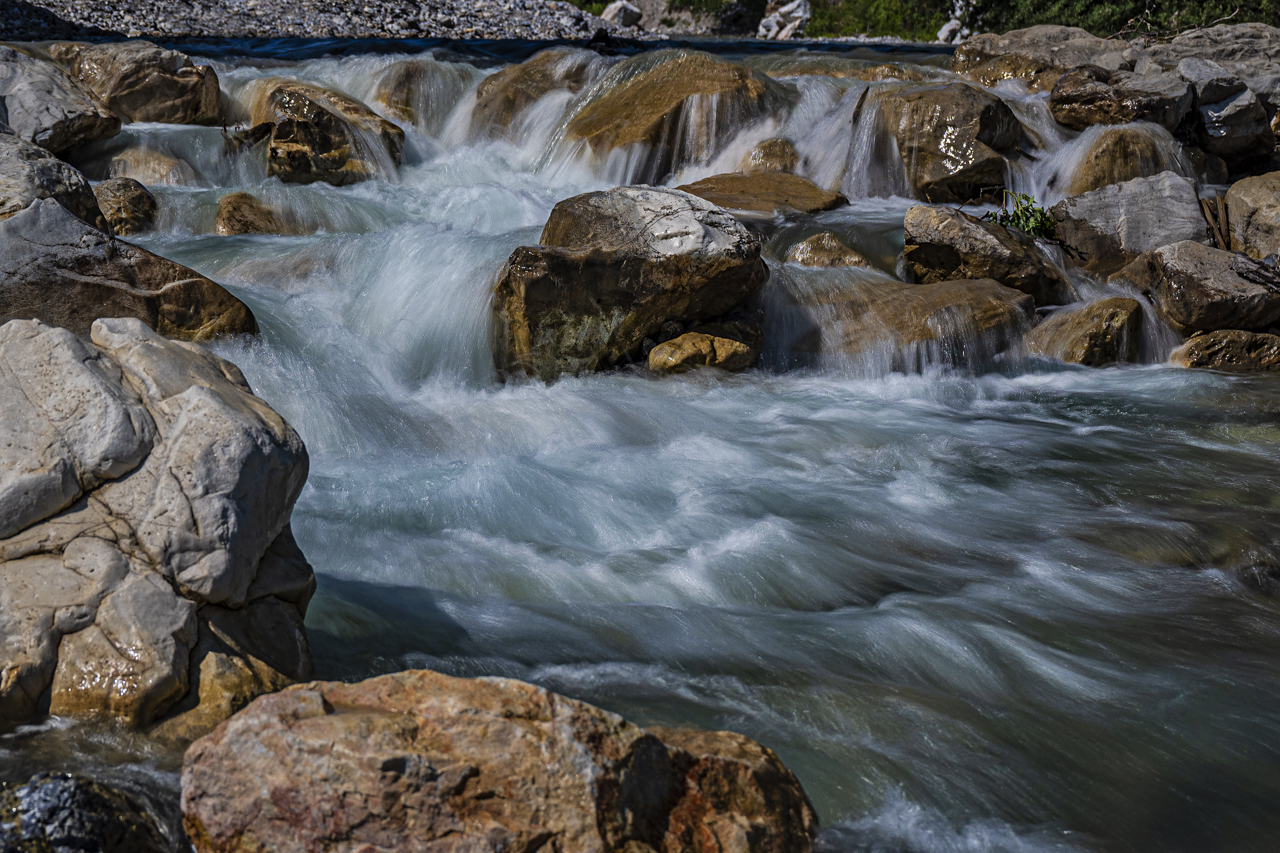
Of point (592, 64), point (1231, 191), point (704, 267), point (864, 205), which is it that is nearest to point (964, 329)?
point (704, 267)

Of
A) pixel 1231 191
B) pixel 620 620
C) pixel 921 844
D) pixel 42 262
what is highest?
pixel 1231 191

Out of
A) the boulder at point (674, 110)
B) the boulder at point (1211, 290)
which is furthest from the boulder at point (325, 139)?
the boulder at point (1211, 290)

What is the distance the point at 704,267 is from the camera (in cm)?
707

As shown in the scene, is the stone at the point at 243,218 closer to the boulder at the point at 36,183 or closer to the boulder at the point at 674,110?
the boulder at the point at 36,183

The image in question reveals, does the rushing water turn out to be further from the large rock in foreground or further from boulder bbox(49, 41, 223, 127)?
boulder bbox(49, 41, 223, 127)

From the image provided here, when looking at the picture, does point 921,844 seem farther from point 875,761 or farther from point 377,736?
point 377,736

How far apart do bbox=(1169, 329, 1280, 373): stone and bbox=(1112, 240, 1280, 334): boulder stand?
0.16m

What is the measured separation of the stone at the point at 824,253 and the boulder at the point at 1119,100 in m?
4.84

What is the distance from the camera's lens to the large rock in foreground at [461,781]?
1.91 metres

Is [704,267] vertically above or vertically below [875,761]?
above

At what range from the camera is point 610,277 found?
22.7 ft

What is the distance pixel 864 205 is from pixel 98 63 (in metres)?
9.45

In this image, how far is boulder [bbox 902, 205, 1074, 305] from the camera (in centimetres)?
842

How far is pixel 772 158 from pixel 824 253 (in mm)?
2894
